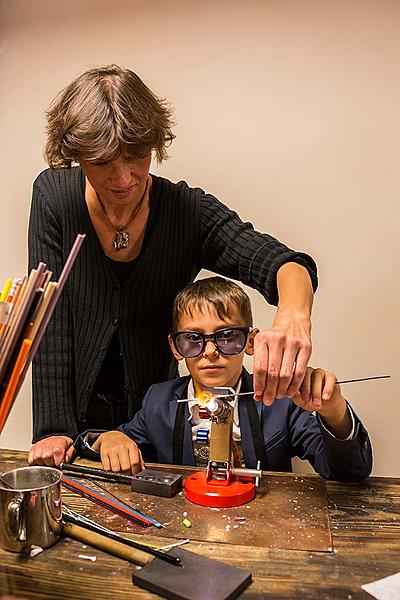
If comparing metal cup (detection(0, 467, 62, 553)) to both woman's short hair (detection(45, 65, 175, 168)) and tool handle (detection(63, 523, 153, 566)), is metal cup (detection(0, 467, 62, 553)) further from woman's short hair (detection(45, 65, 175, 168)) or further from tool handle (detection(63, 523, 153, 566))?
woman's short hair (detection(45, 65, 175, 168))

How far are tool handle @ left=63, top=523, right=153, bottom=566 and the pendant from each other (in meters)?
0.82

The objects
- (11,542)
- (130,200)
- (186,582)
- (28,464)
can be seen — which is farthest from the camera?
(130,200)

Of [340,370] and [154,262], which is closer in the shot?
[154,262]

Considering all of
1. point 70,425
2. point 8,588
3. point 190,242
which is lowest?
point 8,588

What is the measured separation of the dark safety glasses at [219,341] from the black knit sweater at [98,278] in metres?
0.19

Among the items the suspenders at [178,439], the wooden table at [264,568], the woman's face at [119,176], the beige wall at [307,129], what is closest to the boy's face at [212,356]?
the suspenders at [178,439]

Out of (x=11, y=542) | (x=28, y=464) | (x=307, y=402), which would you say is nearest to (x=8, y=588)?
(x=11, y=542)

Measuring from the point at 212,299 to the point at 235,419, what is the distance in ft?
1.03

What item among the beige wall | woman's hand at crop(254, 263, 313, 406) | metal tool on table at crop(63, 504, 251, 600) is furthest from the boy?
the beige wall

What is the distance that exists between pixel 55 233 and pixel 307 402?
840 millimetres

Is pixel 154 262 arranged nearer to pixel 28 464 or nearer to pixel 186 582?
pixel 28 464

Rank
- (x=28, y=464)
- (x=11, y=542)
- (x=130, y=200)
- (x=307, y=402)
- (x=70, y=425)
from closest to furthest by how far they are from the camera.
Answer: (x=11, y=542), (x=307, y=402), (x=28, y=464), (x=130, y=200), (x=70, y=425)

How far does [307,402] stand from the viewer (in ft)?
4.27

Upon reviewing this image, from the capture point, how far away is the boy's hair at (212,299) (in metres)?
1.70
